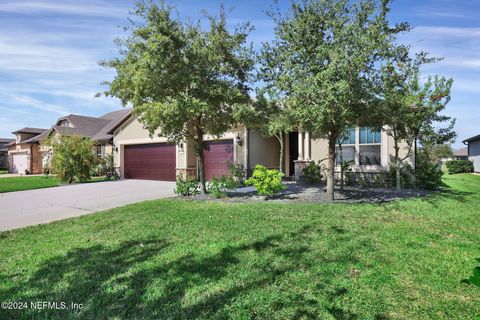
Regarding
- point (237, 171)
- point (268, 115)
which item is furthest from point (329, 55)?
point (237, 171)

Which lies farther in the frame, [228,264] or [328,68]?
[328,68]

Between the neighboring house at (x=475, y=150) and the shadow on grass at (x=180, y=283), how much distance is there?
3469 centimetres

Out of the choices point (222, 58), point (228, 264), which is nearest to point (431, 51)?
point (222, 58)

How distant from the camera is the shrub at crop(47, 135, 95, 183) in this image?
18.1m

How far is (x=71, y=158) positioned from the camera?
1834 cm

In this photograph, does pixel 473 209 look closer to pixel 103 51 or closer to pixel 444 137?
pixel 444 137

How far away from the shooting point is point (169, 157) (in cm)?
1862

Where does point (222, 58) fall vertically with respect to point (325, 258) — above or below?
above

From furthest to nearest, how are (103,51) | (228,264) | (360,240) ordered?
(103,51)
(360,240)
(228,264)

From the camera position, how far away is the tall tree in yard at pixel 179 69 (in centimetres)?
933

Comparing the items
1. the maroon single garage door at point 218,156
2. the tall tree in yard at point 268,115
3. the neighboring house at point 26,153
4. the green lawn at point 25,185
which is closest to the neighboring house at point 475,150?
the maroon single garage door at point 218,156

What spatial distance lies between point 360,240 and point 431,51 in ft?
26.6

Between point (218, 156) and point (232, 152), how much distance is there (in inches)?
40.4

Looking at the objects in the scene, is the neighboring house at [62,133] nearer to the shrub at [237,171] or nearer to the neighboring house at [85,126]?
the neighboring house at [85,126]
